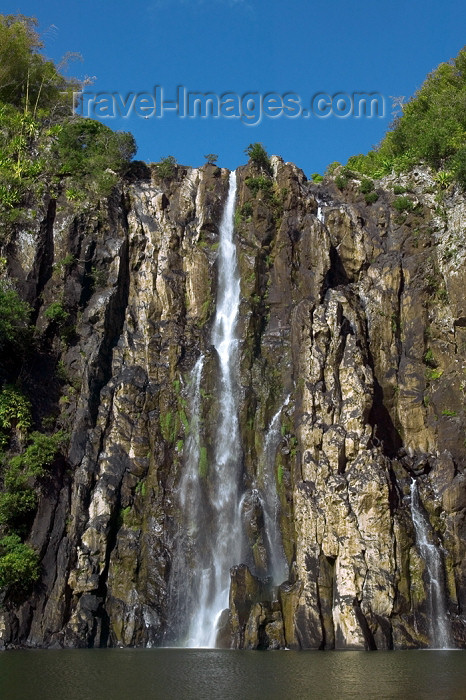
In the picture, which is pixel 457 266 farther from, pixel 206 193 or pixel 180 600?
pixel 180 600

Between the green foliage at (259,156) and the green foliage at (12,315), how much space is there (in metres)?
18.7

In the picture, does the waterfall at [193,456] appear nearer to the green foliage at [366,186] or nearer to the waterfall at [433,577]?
the waterfall at [433,577]

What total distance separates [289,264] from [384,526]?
17.0m

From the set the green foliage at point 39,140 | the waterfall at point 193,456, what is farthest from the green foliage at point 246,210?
the waterfall at point 193,456

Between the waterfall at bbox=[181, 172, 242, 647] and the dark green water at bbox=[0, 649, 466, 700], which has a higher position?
the waterfall at bbox=[181, 172, 242, 647]

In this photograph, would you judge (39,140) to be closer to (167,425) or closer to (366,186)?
(366,186)

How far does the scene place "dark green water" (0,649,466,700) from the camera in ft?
54.3

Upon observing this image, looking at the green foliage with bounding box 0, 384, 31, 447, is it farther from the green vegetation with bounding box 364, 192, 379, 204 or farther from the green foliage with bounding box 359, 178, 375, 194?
the green foliage with bounding box 359, 178, 375, 194

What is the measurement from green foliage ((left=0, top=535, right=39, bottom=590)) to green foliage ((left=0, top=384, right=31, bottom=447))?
16.7 feet

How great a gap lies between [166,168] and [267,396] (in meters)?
18.4

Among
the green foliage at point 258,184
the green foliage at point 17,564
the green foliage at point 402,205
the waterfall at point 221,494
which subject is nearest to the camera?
the green foliage at point 17,564


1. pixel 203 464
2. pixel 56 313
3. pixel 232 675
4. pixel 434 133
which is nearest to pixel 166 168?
pixel 56 313

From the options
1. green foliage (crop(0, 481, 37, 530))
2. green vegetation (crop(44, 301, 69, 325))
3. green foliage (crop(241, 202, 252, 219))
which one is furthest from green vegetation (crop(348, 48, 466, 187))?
green foliage (crop(0, 481, 37, 530))

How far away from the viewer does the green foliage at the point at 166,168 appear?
150 ft
